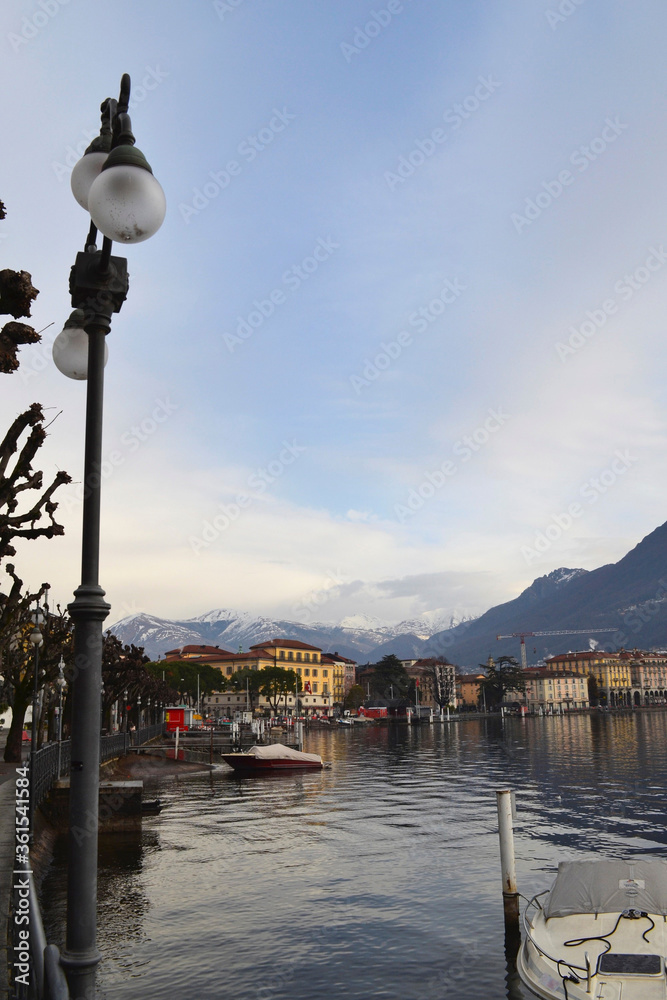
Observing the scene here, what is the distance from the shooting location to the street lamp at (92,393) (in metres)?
5.64

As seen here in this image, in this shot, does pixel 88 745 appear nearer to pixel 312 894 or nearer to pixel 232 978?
pixel 232 978

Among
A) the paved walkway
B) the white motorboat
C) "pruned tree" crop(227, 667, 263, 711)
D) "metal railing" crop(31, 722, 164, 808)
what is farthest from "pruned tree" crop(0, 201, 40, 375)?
"pruned tree" crop(227, 667, 263, 711)

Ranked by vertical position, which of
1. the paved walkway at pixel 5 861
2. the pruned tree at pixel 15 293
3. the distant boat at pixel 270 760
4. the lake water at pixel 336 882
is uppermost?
the pruned tree at pixel 15 293

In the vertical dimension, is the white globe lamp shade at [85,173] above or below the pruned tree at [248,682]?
above

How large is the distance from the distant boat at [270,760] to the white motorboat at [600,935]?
48740 millimetres

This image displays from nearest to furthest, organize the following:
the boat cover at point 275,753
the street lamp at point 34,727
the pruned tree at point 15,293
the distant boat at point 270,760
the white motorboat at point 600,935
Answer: the pruned tree at point 15,293 < the white motorboat at point 600,935 < the street lamp at point 34,727 < the distant boat at point 270,760 < the boat cover at point 275,753

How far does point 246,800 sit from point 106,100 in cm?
4652

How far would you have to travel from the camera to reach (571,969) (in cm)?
1491

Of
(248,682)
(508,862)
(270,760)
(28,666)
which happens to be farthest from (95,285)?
(248,682)

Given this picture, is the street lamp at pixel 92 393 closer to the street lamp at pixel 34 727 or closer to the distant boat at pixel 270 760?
the street lamp at pixel 34 727

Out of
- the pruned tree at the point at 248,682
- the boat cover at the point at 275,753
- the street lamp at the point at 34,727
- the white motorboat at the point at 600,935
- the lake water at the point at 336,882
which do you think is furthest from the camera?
the pruned tree at the point at 248,682

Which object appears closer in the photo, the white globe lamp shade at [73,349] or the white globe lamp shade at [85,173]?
the white globe lamp shade at [85,173]

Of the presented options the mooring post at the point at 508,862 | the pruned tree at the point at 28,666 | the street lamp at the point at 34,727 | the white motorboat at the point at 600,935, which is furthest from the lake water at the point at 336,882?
the pruned tree at the point at 28,666

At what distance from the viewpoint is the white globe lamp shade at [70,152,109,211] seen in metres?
6.73
